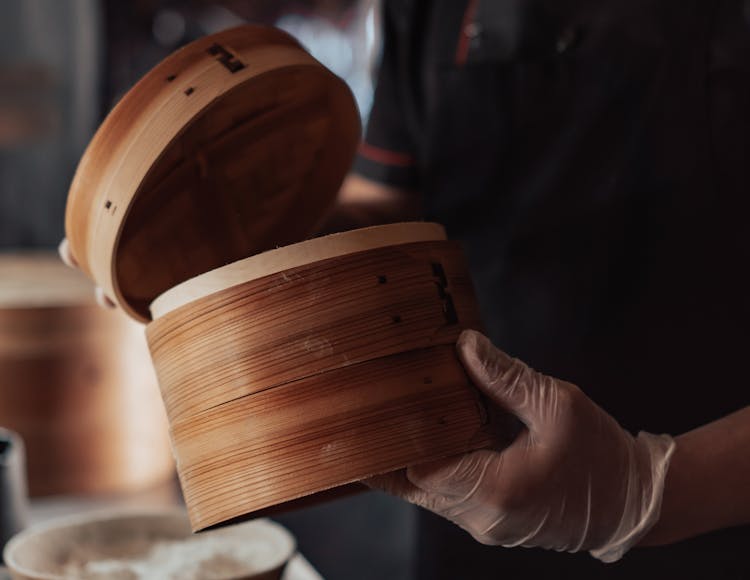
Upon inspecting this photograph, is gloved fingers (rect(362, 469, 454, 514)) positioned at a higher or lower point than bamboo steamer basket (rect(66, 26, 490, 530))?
lower

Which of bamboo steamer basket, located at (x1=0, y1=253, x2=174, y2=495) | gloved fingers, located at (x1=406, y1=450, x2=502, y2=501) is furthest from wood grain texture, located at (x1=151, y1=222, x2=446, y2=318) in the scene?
bamboo steamer basket, located at (x1=0, y1=253, x2=174, y2=495)

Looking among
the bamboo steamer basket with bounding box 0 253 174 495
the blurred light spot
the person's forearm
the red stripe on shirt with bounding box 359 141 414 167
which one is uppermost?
the red stripe on shirt with bounding box 359 141 414 167

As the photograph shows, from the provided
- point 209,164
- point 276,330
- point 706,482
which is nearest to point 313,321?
point 276,330

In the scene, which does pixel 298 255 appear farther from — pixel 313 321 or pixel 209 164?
pixel 209 164

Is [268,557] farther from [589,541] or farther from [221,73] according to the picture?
[221,73]

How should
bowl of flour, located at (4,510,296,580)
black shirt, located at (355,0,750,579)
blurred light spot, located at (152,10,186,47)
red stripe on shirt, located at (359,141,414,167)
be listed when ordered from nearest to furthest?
bowl of flour, located at (4,510,296,580)
black shirt, located at (355,0,750,579)
red stripe on shirt, located at (359,141,414,167)
blurred light spot, located at (152,10,186,47)

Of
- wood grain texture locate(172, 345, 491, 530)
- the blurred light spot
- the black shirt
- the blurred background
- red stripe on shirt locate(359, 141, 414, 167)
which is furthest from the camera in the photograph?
the blurred light spot

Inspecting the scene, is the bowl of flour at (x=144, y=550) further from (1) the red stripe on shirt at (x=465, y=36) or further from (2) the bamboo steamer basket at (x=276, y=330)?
(1) the red stripe on shirt at (x=465, y=36)

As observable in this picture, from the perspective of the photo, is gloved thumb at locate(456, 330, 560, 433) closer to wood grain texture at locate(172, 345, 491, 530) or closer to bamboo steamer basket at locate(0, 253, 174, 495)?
wood grain texture at locate(172, 345, 491, 530)

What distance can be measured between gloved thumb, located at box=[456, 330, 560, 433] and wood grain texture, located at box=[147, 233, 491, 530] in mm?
17

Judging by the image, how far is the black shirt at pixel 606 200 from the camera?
4.87ft

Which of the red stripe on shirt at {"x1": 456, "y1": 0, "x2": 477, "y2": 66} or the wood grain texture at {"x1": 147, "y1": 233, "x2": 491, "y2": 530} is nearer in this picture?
the wood grain texture at {"x1": 147, "y1": 233, "x2": 491, "y2": 530}

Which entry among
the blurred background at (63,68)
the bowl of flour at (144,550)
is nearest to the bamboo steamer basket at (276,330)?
the bowl of flour at (144,550)

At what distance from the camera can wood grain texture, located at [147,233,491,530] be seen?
900 mm
